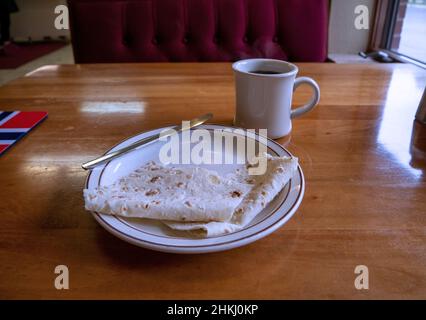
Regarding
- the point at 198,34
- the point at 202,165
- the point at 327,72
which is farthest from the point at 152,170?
the point at 198,34

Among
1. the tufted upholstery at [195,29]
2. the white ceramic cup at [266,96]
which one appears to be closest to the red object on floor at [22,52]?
the tufted upholstery at [195,29]

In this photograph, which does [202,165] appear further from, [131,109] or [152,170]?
[131,109]

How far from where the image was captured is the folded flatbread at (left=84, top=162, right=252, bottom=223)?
342 mm

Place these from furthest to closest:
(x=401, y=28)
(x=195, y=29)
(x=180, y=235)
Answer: (x=401, y=28)
(x=195, y=29)
(x=180, y=235)

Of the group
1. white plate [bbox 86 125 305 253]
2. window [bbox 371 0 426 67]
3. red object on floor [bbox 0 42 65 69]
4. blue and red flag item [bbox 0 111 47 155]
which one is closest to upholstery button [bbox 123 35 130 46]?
blue and red flag item [bbox 0 111 47 155]

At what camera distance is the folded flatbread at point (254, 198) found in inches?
12.9

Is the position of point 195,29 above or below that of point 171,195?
above

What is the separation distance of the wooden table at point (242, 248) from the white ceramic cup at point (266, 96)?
5cm

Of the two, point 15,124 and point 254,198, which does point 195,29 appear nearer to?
point 15,124

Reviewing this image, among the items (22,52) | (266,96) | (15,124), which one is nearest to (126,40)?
(15,124)

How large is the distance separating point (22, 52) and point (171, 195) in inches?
174

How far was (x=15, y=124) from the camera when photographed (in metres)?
0.62

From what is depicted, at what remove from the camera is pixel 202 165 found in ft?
1.53

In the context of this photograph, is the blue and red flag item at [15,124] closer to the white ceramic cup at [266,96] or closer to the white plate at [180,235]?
the white plate at [180,235]
